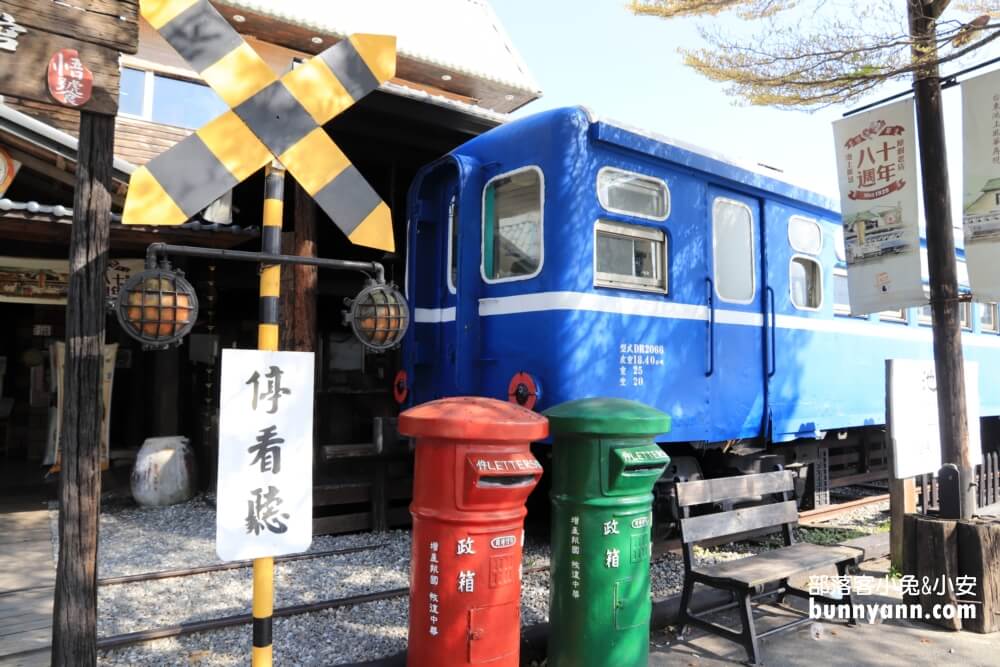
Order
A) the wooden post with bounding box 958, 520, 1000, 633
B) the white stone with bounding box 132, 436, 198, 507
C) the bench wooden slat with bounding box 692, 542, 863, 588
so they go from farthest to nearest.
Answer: the white stone with bounding box 132, 436, 198, 507 < the wooden post with bounding box 958, 520, 1000, 633 < the bench wooden slat with bounding box 692, 542, 863, 588

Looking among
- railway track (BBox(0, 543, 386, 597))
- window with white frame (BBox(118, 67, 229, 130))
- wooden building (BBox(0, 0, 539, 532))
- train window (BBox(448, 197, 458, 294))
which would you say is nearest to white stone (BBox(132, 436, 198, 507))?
wooden building (BBox(0, 0, 539, 532))

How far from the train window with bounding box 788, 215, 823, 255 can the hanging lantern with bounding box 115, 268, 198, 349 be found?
17.6ft

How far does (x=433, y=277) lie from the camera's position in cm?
594

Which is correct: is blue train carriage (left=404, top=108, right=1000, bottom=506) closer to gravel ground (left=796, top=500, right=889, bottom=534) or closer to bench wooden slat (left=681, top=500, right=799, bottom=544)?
gravel ground (left=796, top=500, right=889, bottom=534)

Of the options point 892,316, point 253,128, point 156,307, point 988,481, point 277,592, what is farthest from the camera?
point 892,316

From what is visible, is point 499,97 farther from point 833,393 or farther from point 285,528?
point 285,528

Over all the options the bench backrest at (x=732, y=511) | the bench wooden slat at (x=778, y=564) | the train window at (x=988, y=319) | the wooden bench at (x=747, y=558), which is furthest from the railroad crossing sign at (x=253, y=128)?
the train window at (x=988, y=319)

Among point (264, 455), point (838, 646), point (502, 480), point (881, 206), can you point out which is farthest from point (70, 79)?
point (881, 206)

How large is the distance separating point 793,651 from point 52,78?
14.6 feet

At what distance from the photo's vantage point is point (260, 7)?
9.68m

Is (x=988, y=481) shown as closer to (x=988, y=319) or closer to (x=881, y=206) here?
(x=881, y=206)

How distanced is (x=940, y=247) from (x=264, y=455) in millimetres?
4589

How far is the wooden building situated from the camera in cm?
597

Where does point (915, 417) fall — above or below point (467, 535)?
above
